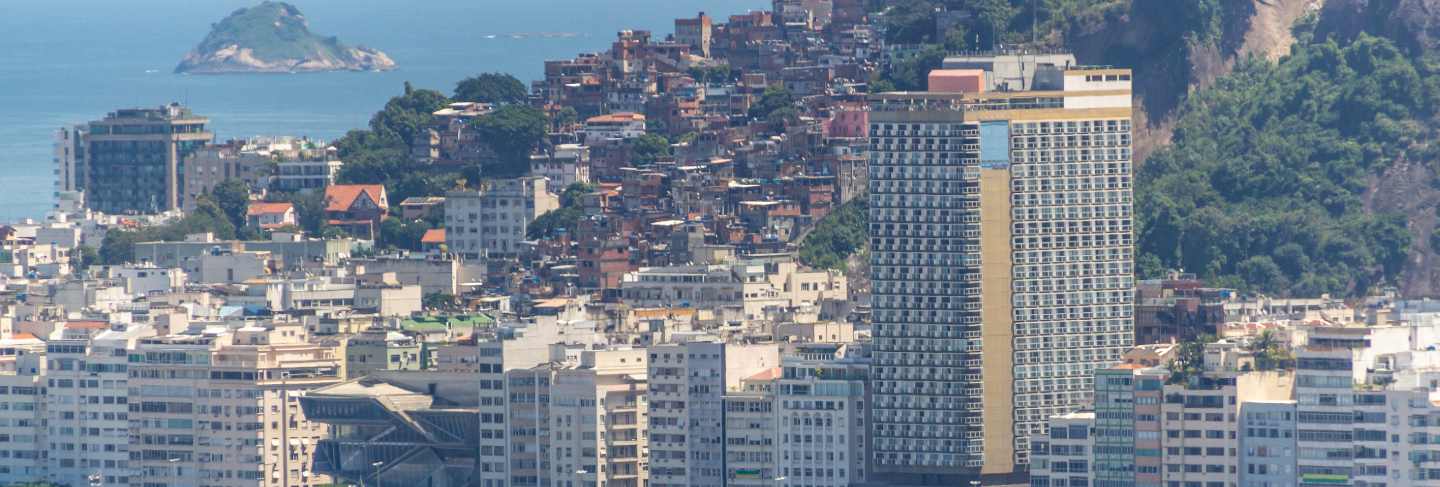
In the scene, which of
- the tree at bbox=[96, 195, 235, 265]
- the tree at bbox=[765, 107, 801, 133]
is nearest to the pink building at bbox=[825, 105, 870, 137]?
the tree at bbox=[765, 107, 801, 133]

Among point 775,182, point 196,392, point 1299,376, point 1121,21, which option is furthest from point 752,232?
point 1299,376

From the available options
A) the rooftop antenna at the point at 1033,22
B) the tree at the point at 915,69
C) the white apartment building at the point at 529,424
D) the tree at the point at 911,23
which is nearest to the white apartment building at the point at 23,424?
the white apartment building at the point at 529,424

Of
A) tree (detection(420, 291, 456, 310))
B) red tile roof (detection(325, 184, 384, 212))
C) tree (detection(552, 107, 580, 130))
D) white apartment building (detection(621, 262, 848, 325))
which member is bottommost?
tree (detection(420, 291, 456, 310))

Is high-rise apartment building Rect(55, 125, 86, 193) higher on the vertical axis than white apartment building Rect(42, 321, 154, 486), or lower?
higher

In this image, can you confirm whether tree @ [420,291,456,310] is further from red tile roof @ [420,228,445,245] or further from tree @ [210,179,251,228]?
tree @ [210,179,251,228]

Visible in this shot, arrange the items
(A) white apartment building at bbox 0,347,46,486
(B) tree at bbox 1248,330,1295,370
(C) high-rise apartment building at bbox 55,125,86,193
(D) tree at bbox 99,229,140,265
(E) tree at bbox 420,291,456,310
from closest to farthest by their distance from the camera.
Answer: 1. (B) tree at bbox 1248,330,1295,370
2. (A) white apartment building at bbox 0,347,46,486
3. (E) tree at bbox 420,291,456,310
4. (D) tree at bbox 99,229,140,265
5. (C) high-rise apartment building at bbox 55,125,86,193

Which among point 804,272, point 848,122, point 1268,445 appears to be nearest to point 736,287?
point 804,272

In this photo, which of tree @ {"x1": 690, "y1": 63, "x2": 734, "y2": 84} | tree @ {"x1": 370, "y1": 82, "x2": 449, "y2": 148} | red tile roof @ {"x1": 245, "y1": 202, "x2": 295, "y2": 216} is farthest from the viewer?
tree @ {"x1": 690, "y1": 63, "x2": 734, "y2": 84}
